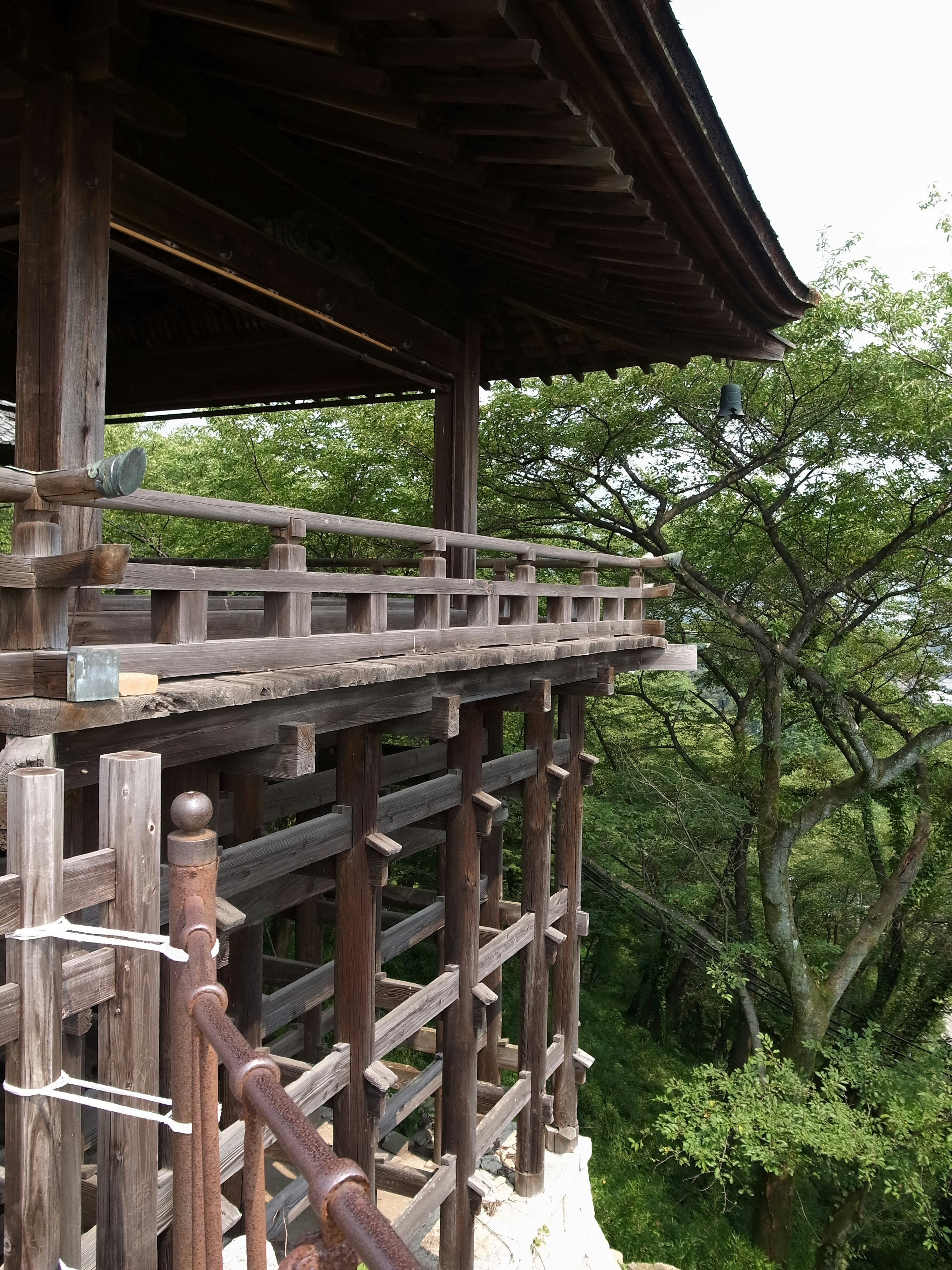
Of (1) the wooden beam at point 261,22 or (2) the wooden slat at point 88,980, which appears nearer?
(2) the wooden slat at point 88,980

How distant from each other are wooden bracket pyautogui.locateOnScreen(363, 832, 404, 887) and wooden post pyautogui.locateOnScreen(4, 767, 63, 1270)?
8.15ft

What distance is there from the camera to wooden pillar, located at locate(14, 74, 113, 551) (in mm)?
2725

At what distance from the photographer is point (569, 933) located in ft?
23.4

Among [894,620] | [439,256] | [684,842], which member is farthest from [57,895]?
[894,620]

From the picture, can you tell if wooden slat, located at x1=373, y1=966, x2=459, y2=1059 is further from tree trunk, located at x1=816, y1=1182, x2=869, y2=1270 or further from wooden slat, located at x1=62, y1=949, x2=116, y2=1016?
tree trunk, located at x1=816, y1=1182, x2=869, y2=1270

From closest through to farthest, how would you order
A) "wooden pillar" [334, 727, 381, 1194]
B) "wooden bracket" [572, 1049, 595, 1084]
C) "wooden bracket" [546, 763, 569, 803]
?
1. "wooden pillar" [334, 727, 381, 1194]
2. "wooden bracket" [546, 763, 569, 803]
3. "wooden bracket" [572, 1049, 595, 1084]

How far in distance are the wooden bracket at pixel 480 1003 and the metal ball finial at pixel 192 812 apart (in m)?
4.28

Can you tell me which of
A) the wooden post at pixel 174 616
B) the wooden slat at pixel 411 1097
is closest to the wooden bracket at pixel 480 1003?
the wooden slat at pixel 411 1097

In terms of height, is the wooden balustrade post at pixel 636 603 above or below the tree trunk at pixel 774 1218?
above

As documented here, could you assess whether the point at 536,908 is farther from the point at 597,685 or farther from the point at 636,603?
the point at 636,603

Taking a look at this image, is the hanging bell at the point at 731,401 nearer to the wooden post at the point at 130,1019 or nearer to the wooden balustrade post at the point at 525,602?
the wooden balustrade post at the point at 525,602

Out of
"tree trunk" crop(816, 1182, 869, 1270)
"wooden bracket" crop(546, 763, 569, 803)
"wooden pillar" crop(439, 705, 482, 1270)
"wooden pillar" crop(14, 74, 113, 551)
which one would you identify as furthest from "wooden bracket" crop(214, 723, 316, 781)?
"tree trunk" crop(816, 1182, 869, 1270)

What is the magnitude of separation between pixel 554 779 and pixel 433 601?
3061 mm

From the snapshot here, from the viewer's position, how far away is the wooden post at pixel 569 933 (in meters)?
7.20
